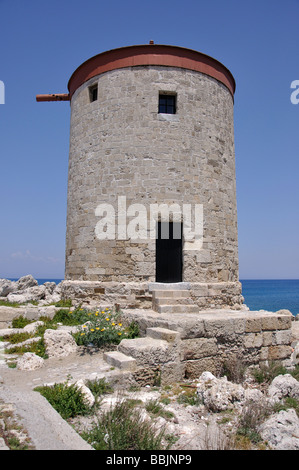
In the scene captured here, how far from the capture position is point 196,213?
9.82 meters

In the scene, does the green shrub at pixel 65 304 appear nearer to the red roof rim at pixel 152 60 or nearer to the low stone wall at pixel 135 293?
the low stone wall at pixel 135 293

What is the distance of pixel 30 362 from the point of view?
18.7 ft

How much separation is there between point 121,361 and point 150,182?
17.3 feet

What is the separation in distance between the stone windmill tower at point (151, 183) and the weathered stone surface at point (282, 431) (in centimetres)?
491

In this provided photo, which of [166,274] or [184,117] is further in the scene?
[166,274]

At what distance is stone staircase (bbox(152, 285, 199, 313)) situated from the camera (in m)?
8.38

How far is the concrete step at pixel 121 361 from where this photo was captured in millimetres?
5406

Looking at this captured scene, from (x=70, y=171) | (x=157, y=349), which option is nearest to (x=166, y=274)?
(x=70, y=171)

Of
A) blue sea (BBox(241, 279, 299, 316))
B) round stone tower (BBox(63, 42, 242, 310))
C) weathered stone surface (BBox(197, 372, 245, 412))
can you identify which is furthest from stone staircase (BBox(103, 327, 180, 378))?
blue sea (BBox(241, 279, 299, 316))

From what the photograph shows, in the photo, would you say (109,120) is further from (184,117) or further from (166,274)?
(166,274)

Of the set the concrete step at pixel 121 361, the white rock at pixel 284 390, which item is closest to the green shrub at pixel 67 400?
the concrete step at pixel 121 361
